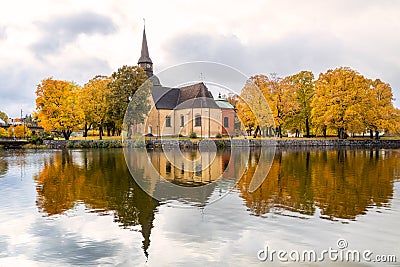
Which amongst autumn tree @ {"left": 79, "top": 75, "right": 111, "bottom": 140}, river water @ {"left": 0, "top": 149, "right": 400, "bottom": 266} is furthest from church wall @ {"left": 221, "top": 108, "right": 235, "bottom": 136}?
river water @ {"left": 0, "top": 149, "right": 400, "bottom": 266}

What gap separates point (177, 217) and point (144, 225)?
4.09 ft

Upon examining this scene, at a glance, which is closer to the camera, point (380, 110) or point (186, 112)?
point (380, 110)

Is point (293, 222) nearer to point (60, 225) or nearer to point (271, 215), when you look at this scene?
point (271, 215)

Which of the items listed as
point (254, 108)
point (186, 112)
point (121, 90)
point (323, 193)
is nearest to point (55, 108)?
point (121, 90)

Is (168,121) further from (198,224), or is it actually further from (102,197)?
(198,224)

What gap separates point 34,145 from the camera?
48.8 metres

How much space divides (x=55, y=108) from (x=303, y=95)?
42389 mm

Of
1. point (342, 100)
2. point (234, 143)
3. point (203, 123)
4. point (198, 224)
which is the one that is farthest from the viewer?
point (203, 123)

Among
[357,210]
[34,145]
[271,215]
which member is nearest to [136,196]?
[271,215]

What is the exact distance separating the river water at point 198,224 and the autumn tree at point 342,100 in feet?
126

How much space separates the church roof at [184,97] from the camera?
199 feet

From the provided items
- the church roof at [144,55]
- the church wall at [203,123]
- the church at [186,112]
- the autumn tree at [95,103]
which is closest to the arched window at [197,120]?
the church at [186,112]

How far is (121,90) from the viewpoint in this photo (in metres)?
49.5

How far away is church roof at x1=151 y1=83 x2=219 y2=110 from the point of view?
199 ft
